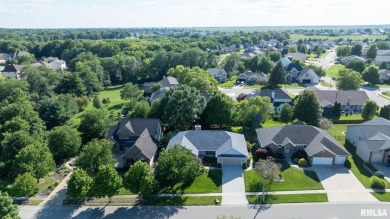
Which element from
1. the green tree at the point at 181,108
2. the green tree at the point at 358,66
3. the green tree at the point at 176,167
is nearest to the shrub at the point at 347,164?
the green tree at the point at 176,167

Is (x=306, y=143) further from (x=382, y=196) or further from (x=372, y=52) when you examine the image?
(x=372, y=52)

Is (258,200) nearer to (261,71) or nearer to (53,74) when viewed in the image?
(53,74)

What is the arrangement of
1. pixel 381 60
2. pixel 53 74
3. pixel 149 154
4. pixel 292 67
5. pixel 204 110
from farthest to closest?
pixel 381 60, pixel 292 67, pixel 53 74, pixel 204 110, pixel 149 154

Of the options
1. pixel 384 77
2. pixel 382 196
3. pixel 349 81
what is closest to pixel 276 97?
pixel 349 81

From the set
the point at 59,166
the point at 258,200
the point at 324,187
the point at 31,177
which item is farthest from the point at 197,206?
the point at 59,166

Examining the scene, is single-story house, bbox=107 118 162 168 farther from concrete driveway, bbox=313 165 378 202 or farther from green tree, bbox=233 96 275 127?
concrete driveway, bbox=313 165 378 202
